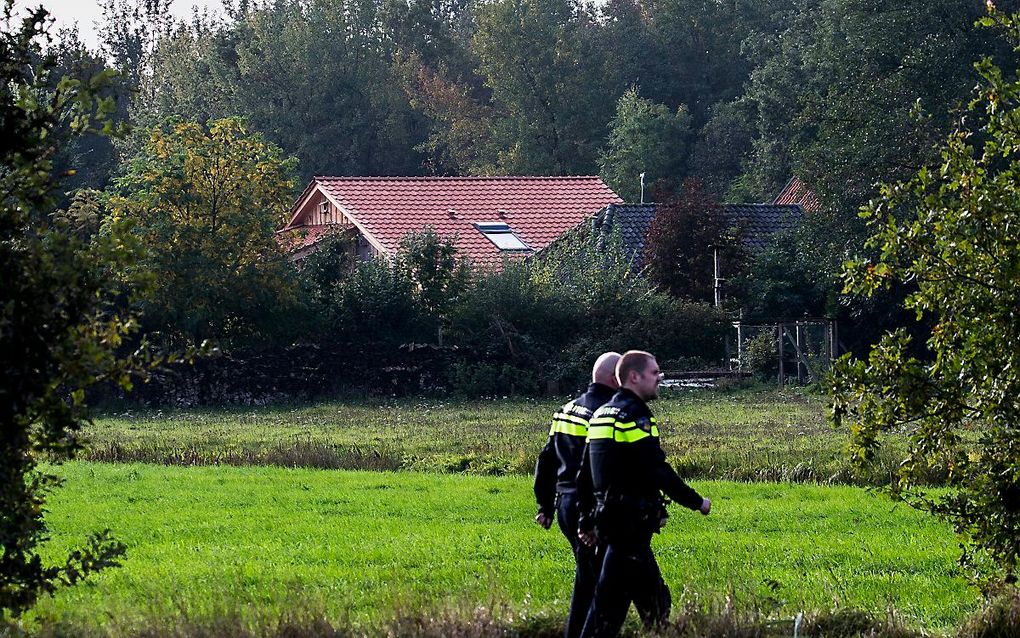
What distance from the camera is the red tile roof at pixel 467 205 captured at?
52.8m

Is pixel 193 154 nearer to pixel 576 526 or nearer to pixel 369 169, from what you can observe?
pixel 576 526

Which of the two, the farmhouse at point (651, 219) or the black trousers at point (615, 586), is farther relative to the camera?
the farmhouse at point (651, 219)

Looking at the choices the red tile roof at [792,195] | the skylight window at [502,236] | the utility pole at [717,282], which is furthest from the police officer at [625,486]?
the red tile roof at [792,195]

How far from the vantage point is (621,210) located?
51375 millimetres

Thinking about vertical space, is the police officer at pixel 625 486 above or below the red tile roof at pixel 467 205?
below

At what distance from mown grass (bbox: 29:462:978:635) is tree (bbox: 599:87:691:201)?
5346 centimetres

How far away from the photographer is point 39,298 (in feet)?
23.2

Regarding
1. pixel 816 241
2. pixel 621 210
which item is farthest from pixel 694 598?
pixel 621 210

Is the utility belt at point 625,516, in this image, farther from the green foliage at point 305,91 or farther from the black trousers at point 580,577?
the green foliage at point 305,91

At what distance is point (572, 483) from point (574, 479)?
0.03 m

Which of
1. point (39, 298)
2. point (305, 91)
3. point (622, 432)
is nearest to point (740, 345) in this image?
point (622, 432)

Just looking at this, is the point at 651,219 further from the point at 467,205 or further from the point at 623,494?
the point at 623,494

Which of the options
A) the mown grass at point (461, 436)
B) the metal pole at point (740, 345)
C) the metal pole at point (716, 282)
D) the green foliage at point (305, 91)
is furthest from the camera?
the green foliage at point (305, 91)

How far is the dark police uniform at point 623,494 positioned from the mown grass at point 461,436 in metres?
9.93
